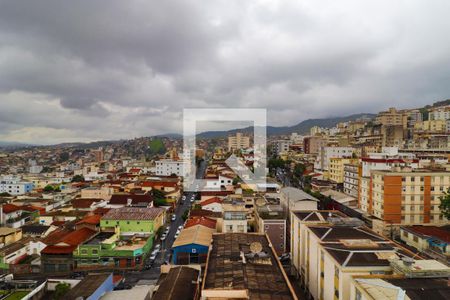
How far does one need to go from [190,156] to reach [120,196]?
891 inches

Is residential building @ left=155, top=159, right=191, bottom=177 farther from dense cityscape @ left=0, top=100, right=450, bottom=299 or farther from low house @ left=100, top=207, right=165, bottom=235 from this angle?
low house @ left=100, top=207, right=165, bottom=235

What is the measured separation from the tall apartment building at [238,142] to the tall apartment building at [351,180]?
40841 millimetres

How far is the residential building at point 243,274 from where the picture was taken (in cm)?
753

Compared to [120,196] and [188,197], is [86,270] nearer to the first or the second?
[120,196]

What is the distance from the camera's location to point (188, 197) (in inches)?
1252

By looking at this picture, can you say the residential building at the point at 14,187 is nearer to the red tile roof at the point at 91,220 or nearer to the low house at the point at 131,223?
the red tile roof at the point at 91,220

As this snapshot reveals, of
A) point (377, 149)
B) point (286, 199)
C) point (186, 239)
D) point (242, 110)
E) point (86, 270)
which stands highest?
point (242, 110)

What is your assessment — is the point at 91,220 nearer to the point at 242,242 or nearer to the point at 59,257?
the point at 59,257

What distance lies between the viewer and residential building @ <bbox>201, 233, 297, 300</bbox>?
753 cm

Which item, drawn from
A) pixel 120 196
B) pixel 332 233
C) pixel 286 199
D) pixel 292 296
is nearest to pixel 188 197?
pixel 120 196

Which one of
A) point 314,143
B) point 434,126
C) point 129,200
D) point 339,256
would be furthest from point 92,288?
point 434,126

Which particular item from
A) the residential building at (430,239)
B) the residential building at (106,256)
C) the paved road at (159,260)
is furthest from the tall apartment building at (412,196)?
the residential building at (106,256)

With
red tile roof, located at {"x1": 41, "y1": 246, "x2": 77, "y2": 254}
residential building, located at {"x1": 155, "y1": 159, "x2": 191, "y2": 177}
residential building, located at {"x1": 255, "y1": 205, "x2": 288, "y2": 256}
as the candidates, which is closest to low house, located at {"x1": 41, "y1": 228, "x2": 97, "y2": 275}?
red tile roof, located at {"x1": 41, "y1": 246, "x2": 77, "y2": 254}

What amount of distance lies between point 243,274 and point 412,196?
13.7m
